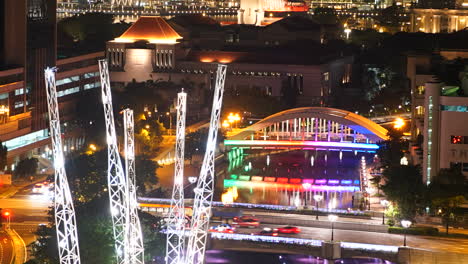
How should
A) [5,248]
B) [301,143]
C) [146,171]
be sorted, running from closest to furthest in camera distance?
[5,248] < [146,171] < [301,143]

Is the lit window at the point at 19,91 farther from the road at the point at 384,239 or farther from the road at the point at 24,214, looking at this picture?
the road at the point at 384,239

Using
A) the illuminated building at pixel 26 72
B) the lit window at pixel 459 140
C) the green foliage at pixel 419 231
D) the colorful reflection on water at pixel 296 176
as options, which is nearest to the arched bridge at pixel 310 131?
the colorful reflection on water at pixel 296 176

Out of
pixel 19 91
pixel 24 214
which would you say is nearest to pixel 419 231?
pixel 24 214

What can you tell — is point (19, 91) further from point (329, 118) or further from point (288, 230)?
point (288, 230)

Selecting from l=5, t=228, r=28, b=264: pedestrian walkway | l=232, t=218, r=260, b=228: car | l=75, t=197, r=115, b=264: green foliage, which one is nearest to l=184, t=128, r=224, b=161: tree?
l=232, t=218, r=260, b=228: car

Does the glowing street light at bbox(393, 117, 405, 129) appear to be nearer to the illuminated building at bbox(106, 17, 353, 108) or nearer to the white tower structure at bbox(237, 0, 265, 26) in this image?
the illuminated building at bbox(106, 17, 353, 108)

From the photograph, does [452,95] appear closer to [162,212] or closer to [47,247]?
[162,212]

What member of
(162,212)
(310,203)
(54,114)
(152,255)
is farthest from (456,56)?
(54,114)
